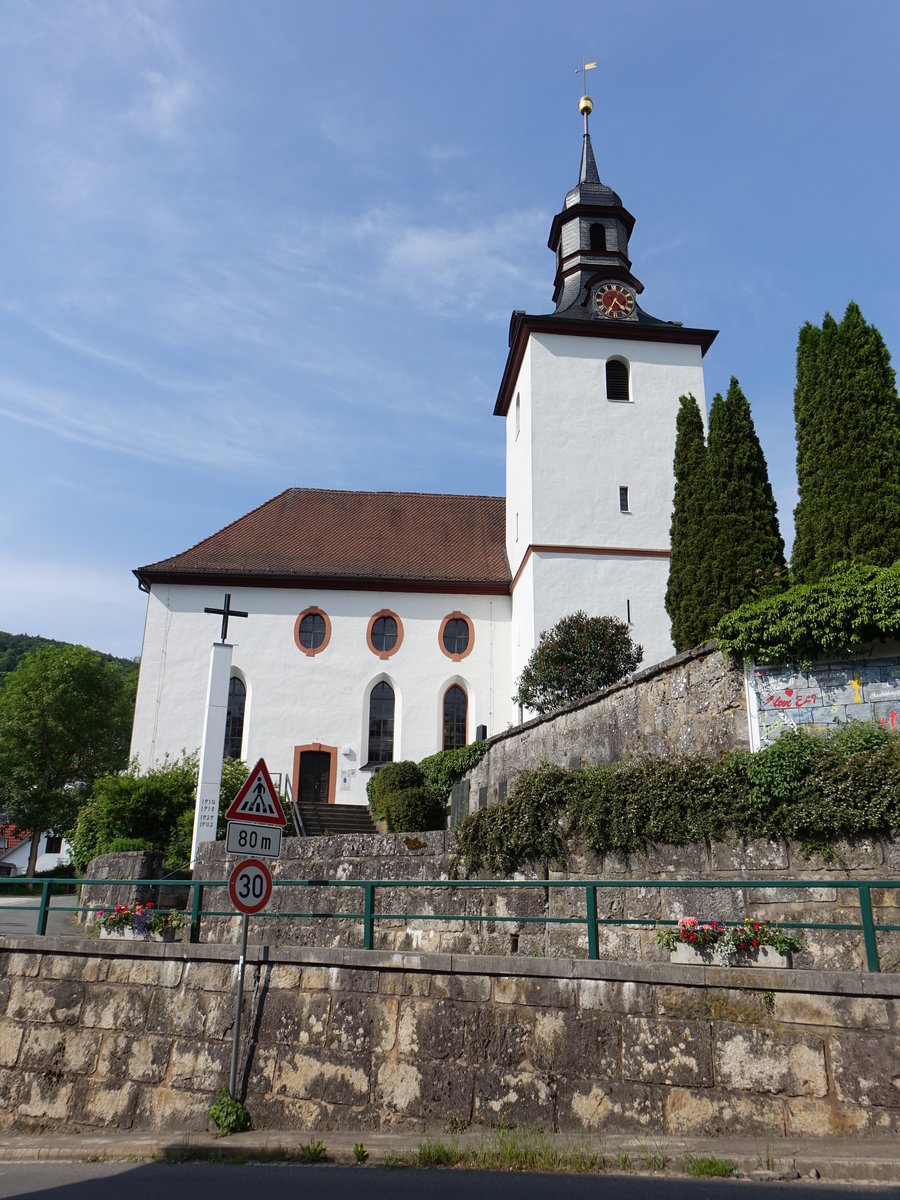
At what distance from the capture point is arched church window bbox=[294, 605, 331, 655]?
25188mm

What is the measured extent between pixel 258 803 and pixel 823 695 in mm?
6016

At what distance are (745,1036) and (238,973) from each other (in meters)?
4.18

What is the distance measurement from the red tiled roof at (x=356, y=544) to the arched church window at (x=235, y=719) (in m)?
3.00

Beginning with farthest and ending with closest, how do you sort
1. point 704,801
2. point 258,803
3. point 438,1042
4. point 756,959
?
1. point 704,801
2. point 258,803
3. point 438,1042
4. point 756,959

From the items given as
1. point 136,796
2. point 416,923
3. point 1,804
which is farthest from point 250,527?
point 1,804

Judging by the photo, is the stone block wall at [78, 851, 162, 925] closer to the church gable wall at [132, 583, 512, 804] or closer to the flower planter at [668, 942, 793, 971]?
the flower planter at [668, 942, 793, 971]

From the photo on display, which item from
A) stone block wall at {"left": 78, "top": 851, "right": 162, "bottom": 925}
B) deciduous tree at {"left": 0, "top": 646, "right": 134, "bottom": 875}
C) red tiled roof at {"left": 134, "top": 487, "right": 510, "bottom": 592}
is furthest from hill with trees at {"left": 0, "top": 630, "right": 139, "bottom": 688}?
stone block wall at {"left": 78, "top": 851, "right": 162, "bottom": 925}

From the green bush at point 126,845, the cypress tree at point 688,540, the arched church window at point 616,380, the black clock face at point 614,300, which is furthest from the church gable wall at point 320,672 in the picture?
the cypress tree at point 688,540

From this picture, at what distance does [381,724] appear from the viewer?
2488 centimetres

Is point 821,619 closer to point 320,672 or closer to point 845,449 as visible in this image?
point 845,449

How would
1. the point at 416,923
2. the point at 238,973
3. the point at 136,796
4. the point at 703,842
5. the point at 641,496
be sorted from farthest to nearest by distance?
the point at 641,496
the point at 136,796
the point at 416,923
the point at 703,842
the point at 238,973

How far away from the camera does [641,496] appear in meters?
23.4

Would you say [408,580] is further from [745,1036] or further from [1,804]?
[1,804]

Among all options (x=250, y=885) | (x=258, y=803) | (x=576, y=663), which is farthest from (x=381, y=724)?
(x=250, y=885)
